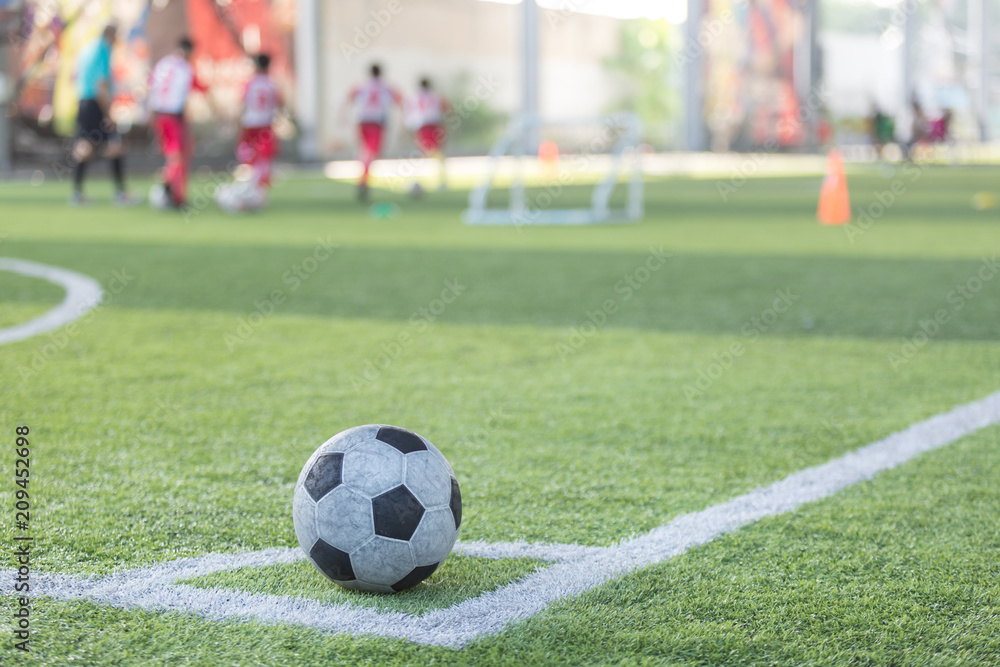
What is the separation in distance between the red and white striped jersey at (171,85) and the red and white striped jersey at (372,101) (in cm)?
394

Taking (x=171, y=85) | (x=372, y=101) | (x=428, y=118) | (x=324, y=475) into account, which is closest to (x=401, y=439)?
(x=324, y=475)

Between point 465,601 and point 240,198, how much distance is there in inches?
455

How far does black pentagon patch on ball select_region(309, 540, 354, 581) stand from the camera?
2.13 metres

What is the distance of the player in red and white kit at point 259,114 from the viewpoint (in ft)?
45.5

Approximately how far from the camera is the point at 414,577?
2.16 meters

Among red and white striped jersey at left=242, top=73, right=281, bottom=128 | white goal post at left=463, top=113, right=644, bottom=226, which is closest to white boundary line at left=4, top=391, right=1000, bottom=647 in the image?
white goal post at left=463, top=113, right=644, bottom=226

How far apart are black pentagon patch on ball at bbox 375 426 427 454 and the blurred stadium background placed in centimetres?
2139

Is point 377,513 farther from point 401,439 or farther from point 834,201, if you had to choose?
point 834,201

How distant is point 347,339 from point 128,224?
6.87 meters

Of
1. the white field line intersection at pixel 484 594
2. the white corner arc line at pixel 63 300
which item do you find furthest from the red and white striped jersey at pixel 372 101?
the white field line intersection at pixel 484 594

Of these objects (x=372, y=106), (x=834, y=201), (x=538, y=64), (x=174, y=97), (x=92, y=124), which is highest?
(x=538, y=64)

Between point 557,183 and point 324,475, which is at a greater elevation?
point 557,183

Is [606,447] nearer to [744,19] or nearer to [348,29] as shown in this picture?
[348,29]

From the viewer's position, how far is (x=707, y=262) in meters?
8.22
